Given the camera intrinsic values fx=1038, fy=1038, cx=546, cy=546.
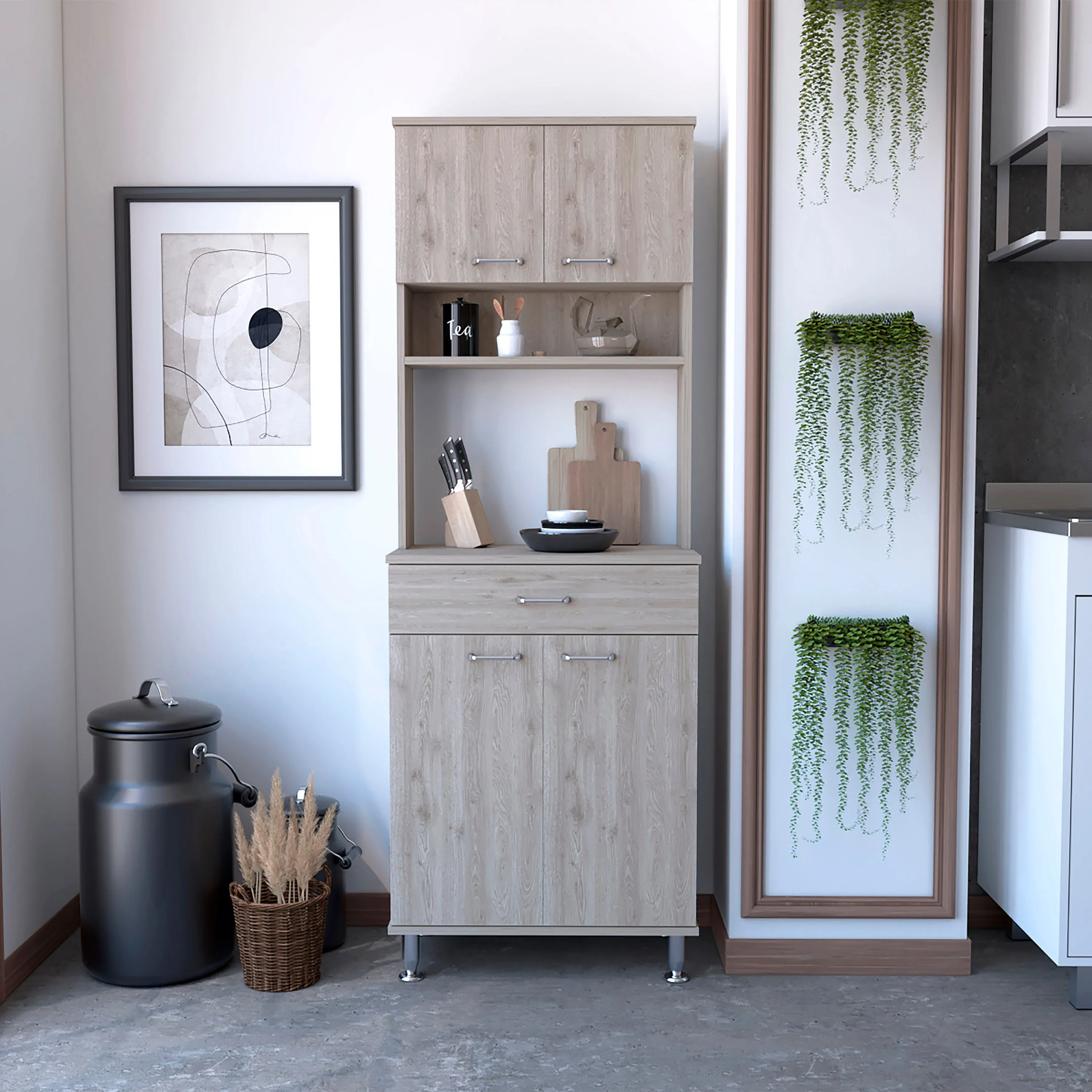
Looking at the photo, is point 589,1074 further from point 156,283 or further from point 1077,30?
point 1077,30

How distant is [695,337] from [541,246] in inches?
21.8

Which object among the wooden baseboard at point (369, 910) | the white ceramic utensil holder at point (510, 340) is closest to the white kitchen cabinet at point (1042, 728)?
the white ceramic utensil holder at point (510, 340)

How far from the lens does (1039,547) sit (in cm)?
259

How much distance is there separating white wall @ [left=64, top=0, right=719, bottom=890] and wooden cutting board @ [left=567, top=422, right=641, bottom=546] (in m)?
0.20

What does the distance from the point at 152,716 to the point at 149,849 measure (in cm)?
33

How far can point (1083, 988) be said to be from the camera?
8.27ft

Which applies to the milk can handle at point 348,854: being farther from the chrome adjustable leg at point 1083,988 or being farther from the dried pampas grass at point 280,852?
the chrome adjustable leg at point 1083,988

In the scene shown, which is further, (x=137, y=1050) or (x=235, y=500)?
(x=235, y=500)

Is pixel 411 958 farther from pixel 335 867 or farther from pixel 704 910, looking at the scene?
pixel 704 910

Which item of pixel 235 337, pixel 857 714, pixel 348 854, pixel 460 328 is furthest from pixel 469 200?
pixel 348 854

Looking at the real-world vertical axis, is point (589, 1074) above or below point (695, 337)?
below

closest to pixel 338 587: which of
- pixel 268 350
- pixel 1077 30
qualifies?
pixel 268 350

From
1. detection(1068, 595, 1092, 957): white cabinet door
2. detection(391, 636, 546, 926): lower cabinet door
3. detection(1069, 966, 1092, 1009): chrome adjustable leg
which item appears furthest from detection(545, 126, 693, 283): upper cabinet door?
detection(1069, 966, 1092, 1009): chrome adjustable leg

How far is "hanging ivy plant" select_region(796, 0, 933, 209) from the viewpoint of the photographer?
255 cm
